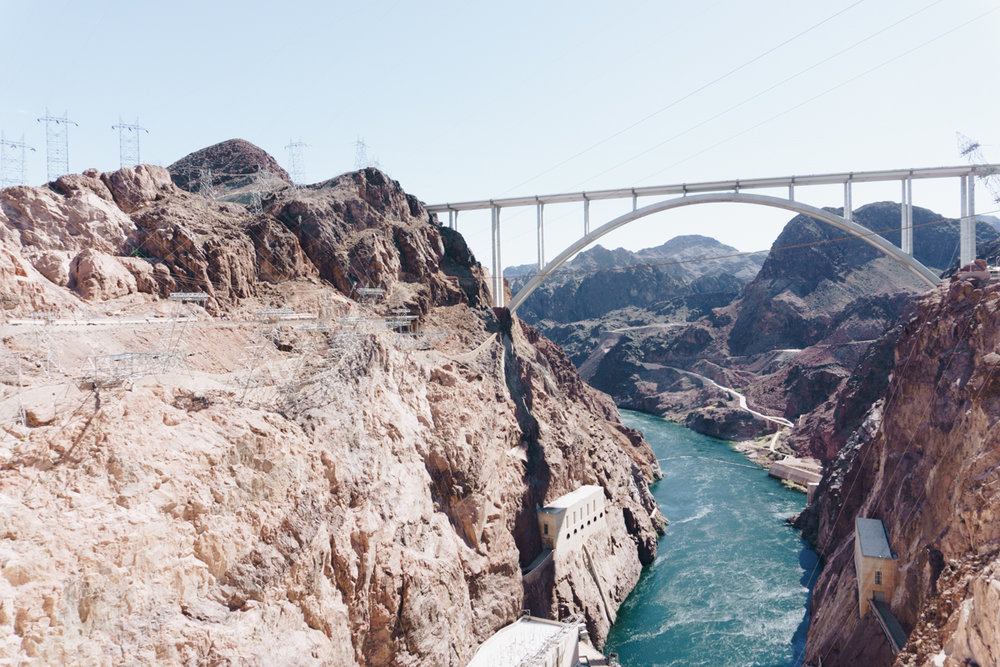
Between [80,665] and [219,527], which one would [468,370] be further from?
[80,665]

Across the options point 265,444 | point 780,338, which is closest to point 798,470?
point 780,338

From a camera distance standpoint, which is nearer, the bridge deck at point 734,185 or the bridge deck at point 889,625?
the bridge deck at point 889,625

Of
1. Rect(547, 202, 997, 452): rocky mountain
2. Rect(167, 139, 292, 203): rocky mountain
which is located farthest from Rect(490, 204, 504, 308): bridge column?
Rect(547, 202, 997, 452): rocky mountain

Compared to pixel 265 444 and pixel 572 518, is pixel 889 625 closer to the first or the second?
pixel 572 518

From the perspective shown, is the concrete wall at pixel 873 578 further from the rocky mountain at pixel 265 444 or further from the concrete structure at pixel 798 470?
the concrete structure at pixel 798 470

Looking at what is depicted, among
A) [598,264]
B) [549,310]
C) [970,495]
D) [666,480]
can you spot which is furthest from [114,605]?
[598,264]

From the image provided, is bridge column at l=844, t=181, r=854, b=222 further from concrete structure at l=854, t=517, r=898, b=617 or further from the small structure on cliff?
the small structure on cliff

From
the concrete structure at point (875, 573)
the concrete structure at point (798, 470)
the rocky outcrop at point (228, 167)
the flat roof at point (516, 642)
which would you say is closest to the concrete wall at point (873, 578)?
the concrete structure at point (875, 573)

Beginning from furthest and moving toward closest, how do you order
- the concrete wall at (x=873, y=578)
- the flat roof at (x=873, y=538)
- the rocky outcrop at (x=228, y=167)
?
1. the rocky outcrop at (x=228, y=167)
2. the flat roof at (x=873, y=538)
3. the concrete wall at (x=873, y=578)
